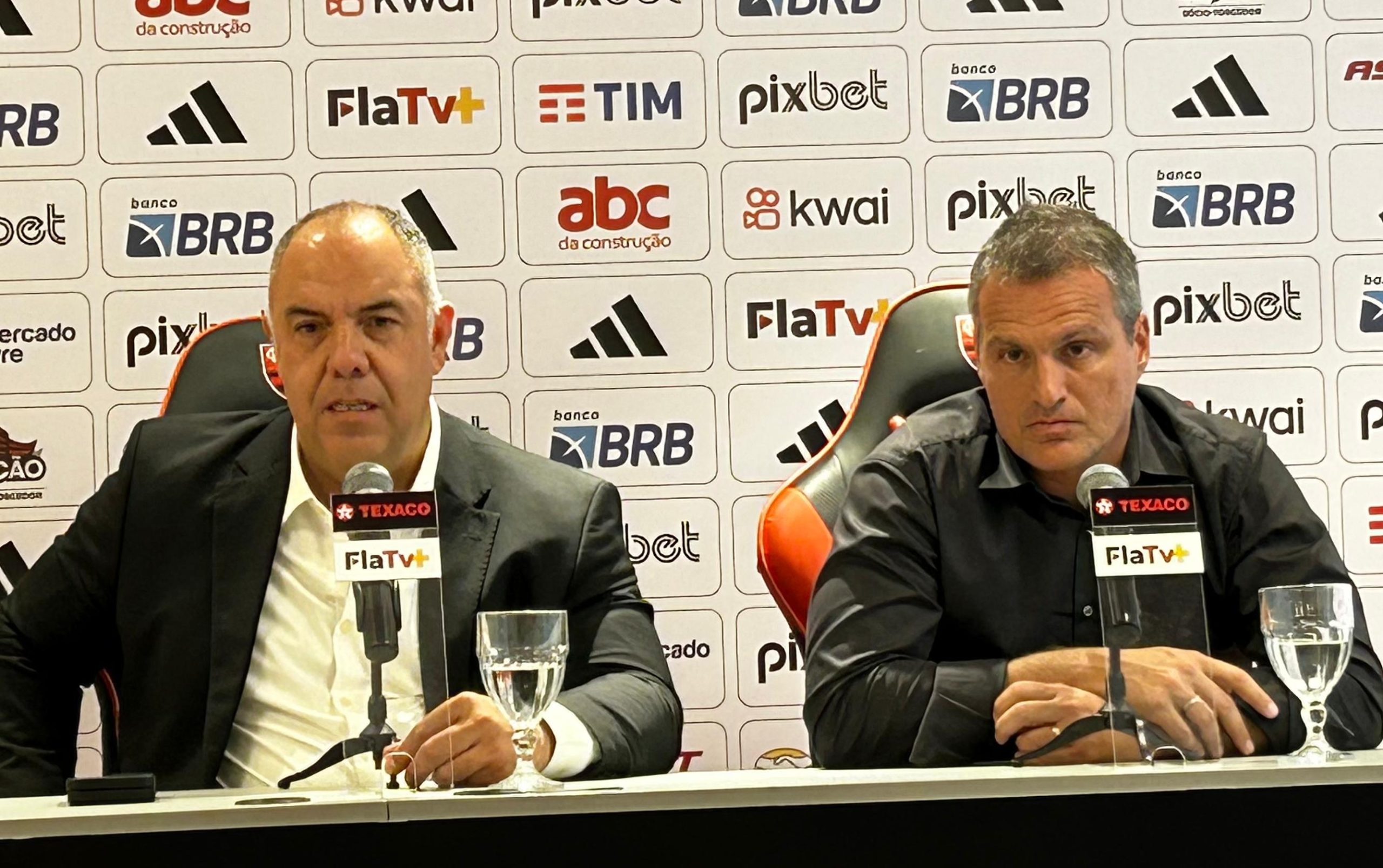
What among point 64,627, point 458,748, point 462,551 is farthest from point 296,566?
point 458,748

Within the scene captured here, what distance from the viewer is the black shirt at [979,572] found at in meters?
2.33

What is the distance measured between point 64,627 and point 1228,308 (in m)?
2.99

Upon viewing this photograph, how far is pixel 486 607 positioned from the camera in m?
2.51

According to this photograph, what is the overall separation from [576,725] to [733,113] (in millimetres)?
2284

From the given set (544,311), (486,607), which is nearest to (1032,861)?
(486,607)

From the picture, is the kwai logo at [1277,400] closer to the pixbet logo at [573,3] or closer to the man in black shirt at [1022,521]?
the man in black shirt at [1022,521]

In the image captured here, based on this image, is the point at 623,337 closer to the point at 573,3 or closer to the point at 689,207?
the point at 689,207

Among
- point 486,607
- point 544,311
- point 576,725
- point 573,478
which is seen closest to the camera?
point 576,725

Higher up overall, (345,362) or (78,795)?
(345,362)

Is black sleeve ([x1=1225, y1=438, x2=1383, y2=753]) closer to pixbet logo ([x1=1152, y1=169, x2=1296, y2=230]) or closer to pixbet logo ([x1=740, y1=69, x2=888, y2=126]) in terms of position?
pixbet logo ([x1=1152, y1=169, x2=1296, y2=230])

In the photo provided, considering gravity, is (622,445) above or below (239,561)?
above

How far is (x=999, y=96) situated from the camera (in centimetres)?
411

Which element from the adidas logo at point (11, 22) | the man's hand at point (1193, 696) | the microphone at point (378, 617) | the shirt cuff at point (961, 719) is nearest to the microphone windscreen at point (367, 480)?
the microphone at point (378, 617)

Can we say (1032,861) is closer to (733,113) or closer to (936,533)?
(936,533)
